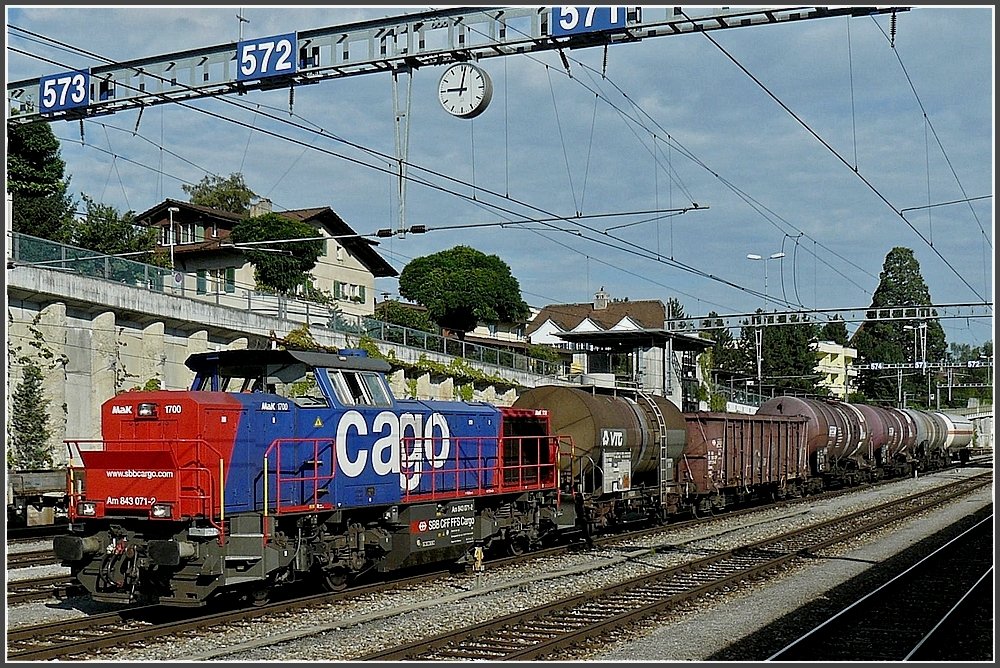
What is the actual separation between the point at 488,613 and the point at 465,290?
64527 millimetres

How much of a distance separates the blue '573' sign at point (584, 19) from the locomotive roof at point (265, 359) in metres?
5.38

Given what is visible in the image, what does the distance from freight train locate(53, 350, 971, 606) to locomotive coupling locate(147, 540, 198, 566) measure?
0.05 ft

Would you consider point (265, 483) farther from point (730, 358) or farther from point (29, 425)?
point (730, 358)

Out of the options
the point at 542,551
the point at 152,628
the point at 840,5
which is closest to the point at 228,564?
the point at 152,628

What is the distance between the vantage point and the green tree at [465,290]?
77.4 m

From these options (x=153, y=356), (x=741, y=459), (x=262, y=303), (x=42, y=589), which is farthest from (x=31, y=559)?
(x=262, y=303)

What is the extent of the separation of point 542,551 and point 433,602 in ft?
19.2

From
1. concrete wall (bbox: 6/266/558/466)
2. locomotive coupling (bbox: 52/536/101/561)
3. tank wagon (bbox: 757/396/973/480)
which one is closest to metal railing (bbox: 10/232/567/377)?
concrete wall (bbox: 6/266/558/466)

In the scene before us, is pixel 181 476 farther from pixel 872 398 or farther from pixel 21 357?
pixel 872 398

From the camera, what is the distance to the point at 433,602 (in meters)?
14.0

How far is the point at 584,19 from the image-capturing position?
1339cm

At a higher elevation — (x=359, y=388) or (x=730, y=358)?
(x=730, y=358)

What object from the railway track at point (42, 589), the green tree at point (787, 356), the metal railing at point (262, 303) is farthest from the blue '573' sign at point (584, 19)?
the green tree at point (787, 356)

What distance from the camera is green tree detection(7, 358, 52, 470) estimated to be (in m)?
25.9
